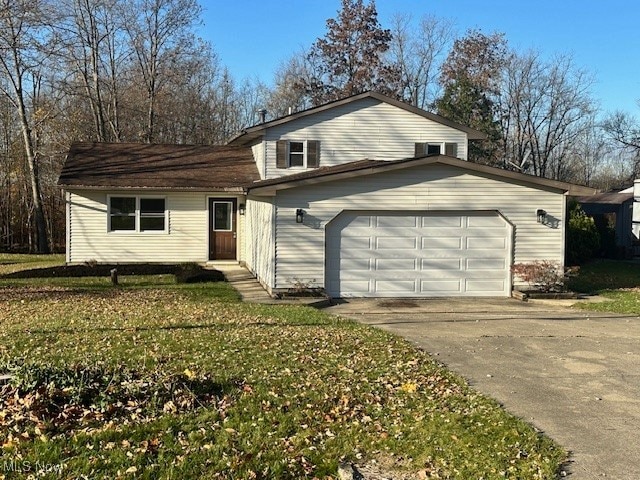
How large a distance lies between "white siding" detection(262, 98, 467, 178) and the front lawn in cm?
598

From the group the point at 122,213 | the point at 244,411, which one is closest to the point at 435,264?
the point at 244,411

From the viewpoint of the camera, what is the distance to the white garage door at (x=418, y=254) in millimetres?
14820

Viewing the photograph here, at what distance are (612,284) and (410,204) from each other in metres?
7.94

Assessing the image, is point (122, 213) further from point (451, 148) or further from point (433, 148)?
point (451, 148)

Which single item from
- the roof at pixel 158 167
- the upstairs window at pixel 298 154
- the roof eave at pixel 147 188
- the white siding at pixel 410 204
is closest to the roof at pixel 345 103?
the upstairs window at pixel 298 154

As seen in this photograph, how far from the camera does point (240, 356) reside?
→ 26.5ft

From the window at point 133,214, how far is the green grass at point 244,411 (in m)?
11.0

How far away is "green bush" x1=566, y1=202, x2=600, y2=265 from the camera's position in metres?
24.6

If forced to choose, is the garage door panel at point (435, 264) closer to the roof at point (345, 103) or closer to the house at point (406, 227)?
the house at point (406, 227)

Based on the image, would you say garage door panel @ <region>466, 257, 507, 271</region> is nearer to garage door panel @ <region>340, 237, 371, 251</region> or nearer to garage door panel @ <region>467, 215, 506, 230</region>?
garage door panel @ <region>467, 215, 506, 230</region>

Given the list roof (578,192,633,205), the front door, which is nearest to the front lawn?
roof (578,192,633,205)

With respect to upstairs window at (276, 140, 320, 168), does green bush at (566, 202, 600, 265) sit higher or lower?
lower

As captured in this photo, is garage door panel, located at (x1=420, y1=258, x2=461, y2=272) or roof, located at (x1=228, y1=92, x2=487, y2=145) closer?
garage door panel, located at (x1=420, y1=258, x2=461, y2=272)

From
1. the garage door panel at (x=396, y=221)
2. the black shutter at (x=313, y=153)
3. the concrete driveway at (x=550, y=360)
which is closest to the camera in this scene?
the concrete driveway at (x=550, y=360)
